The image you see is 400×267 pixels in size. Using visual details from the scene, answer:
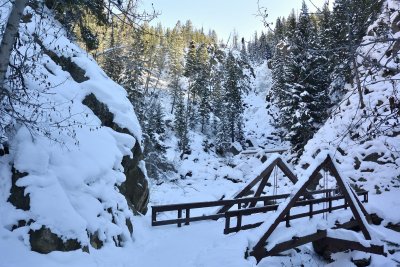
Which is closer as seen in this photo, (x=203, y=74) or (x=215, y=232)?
(x=215, y=232)

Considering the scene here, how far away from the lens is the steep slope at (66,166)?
702 centimetres

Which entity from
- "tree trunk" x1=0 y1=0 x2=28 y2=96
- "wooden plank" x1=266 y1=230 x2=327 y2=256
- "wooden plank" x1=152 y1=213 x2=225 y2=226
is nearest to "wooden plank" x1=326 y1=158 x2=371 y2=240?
"wooden plank" x1=266 y1=230 x2=327 y2=256

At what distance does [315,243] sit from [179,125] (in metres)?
44.4

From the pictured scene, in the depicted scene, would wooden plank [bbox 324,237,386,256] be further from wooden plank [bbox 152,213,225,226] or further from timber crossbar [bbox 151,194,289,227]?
wooden plank [bbox 152,213,225,226]

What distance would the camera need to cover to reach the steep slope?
23.0 ft

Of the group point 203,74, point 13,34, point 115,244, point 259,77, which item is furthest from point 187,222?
point 259,77

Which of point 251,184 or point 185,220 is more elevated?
point 251,184

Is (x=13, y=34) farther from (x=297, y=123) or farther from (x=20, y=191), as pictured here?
(x=297, y=123)

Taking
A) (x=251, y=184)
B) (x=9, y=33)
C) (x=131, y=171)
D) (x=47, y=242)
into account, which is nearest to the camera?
(x=9, y=33)

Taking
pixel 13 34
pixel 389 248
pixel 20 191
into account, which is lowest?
pixel 389 248

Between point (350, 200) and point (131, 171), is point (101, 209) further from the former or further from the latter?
point (350, 200)

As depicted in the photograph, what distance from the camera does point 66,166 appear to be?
8.44 metres

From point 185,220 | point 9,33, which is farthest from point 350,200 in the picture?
point 9,33

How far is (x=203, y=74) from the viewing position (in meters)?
70.7
